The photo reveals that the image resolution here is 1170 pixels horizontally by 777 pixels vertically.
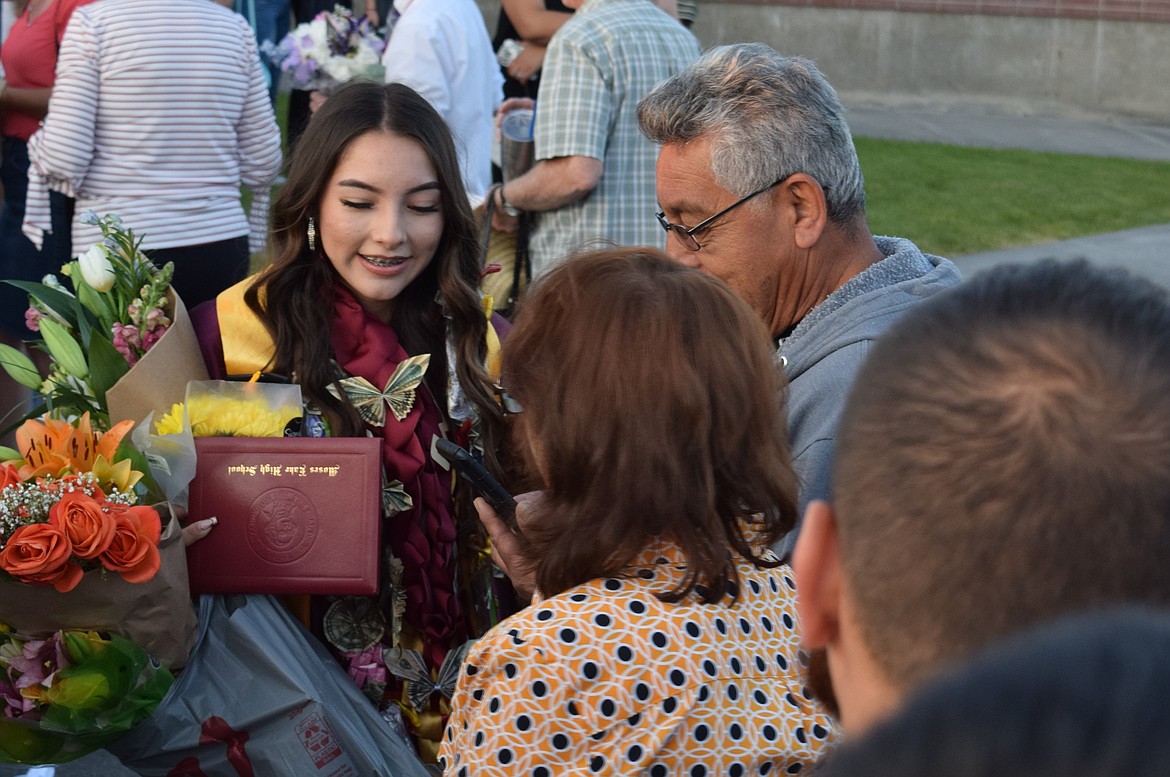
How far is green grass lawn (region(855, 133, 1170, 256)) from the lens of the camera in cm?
945

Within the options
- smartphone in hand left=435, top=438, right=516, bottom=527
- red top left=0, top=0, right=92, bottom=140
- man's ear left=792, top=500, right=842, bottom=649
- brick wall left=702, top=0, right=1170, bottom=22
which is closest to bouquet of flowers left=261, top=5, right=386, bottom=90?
red top left=0, top=0, right=92, bottom=140

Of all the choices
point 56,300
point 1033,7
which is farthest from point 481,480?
point 1033,7

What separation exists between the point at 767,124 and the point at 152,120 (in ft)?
9.03

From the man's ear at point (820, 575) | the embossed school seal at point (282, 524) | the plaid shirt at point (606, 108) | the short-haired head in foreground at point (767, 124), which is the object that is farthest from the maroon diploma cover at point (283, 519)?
the plaid shirt at point (606, 108)

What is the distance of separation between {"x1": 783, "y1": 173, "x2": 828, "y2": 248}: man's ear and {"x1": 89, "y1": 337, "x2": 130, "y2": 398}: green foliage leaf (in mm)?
1311

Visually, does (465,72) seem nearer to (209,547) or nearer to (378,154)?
(378,154)

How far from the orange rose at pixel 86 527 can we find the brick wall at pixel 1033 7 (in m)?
14.6

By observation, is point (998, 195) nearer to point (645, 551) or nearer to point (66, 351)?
point (66, 351)

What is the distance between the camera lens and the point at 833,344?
227 cm

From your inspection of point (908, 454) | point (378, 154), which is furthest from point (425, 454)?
point (908, 454)

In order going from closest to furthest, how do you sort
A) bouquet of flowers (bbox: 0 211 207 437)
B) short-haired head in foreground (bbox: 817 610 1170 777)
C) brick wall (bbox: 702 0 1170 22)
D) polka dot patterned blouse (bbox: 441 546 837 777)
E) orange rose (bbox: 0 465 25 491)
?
short-haired head in foreground (bbox: 817 610 1170 777) → polka dot patterned blouse (bbox: 441 546 837 777) → orange rose (bbox: 0 465 25 491) → bouquet of flowers (bbox: 0 211 207 437) → brick wall (bbox: 702 0 1170 22)

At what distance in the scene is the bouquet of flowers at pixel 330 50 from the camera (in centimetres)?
550

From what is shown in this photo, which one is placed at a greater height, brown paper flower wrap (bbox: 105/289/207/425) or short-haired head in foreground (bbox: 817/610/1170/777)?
short-haired head in foreground (bbox: 817/610/1170/777)

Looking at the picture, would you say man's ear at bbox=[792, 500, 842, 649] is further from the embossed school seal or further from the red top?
the red top
